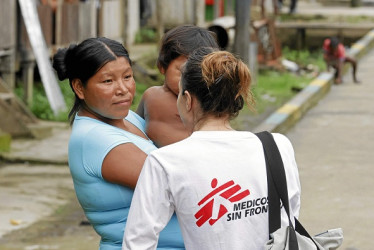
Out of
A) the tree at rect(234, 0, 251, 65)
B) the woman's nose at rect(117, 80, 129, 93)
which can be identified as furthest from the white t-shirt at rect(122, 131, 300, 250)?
the tree at rect(234, 0, 251, 65)

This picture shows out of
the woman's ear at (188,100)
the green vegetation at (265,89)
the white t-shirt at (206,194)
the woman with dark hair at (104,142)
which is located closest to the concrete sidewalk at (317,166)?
the green vegetation at (265,89)

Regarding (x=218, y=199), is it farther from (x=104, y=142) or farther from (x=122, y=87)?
(x=122, y=87)

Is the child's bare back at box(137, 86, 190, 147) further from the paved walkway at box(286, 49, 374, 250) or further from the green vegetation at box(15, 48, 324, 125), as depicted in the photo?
the green vegetation at box(15, 48, 324, 125)

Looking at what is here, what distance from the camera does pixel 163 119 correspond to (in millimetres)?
3887

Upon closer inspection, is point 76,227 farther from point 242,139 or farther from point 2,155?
point 242,139

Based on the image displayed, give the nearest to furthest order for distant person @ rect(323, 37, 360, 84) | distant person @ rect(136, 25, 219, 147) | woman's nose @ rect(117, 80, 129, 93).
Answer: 1. woman's nose @ rect(117, 80, 129, 93)
2. distant person @ rect(136, 25, 219, 147)
3. distant person @ rect(323, 37, 360, 84)

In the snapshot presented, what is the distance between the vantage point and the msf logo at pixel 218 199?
2945 millimetres

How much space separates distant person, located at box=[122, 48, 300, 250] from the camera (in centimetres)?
292

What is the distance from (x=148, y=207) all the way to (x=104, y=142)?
1.20 ft

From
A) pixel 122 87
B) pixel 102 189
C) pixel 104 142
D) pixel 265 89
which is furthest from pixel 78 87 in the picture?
pixel 265 89

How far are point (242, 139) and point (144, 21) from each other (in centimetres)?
1704

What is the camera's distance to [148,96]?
13.1 feet

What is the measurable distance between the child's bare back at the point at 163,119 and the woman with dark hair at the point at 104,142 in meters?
0.41

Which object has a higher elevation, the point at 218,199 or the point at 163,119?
the point at 218,199
